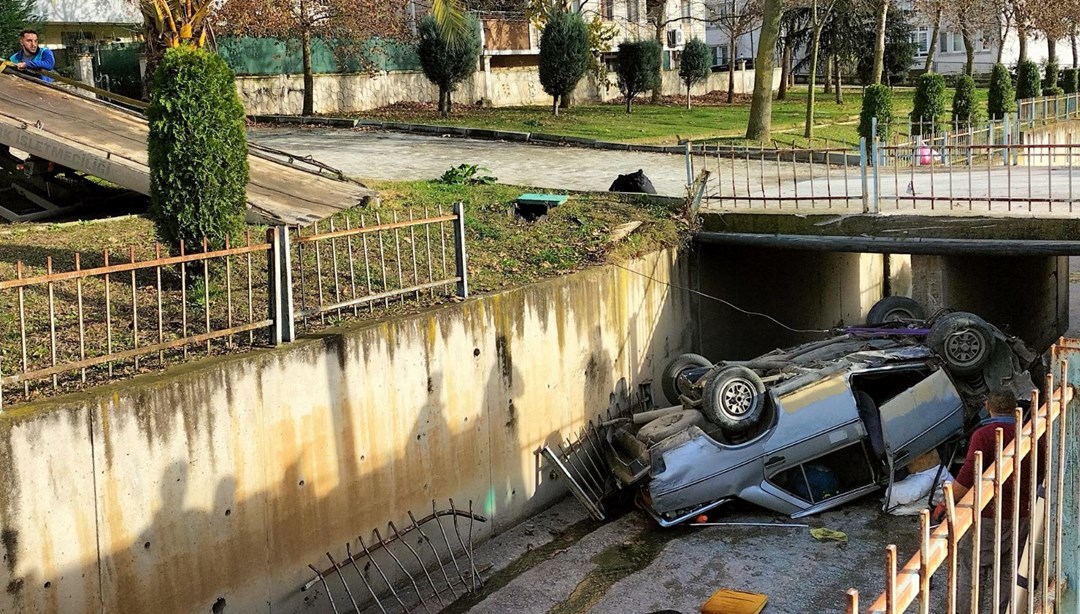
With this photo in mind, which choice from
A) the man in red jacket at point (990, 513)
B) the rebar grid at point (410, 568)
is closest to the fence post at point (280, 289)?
the rebar grid at point (410, 568)

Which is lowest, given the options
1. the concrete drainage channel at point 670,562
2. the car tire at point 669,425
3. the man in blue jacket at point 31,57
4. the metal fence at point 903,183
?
the concrete drainage channel at point 670,562

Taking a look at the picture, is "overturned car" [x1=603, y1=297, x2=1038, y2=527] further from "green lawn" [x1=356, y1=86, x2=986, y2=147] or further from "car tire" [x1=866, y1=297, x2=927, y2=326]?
"green lawn" [x1=356, y1=86, x2=986, y2=147]

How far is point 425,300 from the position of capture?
1144 centimetres

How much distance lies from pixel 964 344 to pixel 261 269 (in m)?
7.44

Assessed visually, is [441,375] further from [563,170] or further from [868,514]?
[563,170]

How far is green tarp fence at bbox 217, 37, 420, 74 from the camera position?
97.2 ft

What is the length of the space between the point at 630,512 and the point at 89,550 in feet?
19.4

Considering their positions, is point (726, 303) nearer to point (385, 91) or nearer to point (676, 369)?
point (676, 369)

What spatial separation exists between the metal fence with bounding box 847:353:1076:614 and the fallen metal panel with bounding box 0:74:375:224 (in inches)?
385

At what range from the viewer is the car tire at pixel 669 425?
38.7 ft

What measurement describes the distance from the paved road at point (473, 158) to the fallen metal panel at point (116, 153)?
8.62 ft

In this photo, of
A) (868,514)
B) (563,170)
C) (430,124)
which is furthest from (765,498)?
(430,124)

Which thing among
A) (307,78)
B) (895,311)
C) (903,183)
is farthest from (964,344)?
(307,78)

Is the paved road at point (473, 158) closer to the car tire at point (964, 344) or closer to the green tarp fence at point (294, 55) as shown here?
the car tire at point (964, 344)
